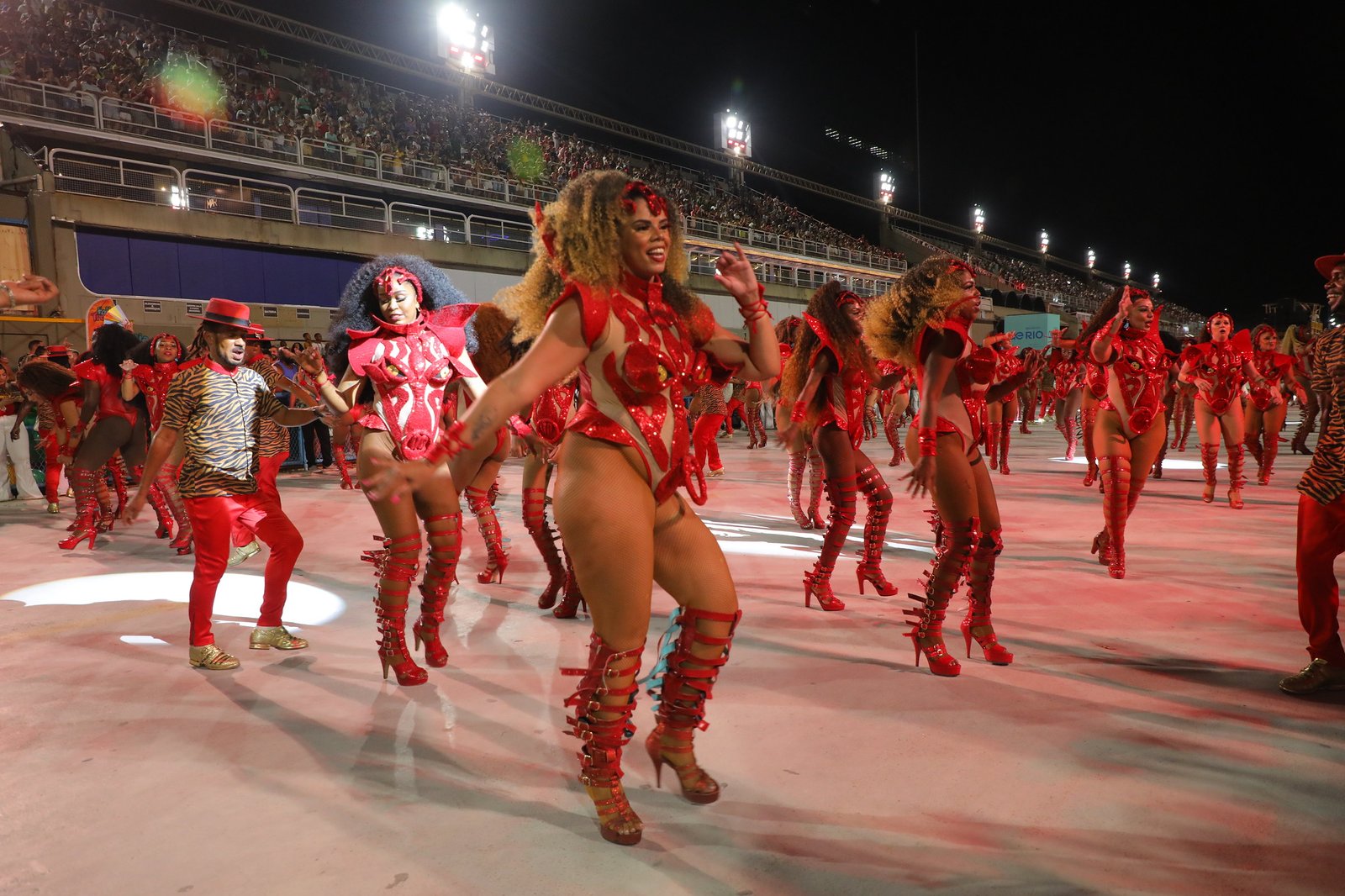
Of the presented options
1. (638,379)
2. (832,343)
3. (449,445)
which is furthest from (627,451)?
(832,343)

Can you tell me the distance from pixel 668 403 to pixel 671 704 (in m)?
1.03

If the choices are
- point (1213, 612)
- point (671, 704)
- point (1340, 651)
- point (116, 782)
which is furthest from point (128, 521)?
point (1213, 612)

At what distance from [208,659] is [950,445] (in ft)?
13.1

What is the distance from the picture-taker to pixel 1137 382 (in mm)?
5824

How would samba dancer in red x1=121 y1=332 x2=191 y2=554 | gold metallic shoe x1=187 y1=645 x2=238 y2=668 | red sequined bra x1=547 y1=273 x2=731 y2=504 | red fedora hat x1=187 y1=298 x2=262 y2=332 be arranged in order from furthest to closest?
samba dancer in red x1=121 y1=332 x2=191 y2=554
red fedora hat x1=187 y1=298 x2=262 y2=332
gold metallic shoe x1=187 y1=645 x2=238 y2=668
red sequined bra x1=547 y1=273 x2=731 y2=504

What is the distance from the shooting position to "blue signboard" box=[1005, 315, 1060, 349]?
3519cm

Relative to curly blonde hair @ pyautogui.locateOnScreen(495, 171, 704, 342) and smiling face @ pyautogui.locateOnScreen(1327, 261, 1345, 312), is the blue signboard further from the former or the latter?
curly blonde hair @ pyautogui.locateOnScreen(495, 171, 704, 342)

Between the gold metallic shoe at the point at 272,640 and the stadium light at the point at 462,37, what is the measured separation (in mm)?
29530

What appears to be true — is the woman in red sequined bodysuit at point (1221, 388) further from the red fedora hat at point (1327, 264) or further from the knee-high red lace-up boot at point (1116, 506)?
the red fedora hat at point (1327, 264)

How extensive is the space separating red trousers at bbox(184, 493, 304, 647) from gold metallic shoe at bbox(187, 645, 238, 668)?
36 millimetres

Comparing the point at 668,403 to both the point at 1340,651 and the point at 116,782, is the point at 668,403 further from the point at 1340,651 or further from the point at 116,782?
the point at 1340,651

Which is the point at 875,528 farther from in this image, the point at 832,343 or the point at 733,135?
the point at 733,135

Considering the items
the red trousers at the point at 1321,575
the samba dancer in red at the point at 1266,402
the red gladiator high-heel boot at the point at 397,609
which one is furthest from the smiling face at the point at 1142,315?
the red gladiator high-heel boot at the point at 397,609

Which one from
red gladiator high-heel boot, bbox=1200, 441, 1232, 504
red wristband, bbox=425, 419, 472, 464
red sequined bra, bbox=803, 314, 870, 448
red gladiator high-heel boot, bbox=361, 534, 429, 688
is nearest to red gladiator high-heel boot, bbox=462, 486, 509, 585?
red gladiator high-heel boot, bbox=361, 534, 429, 688
